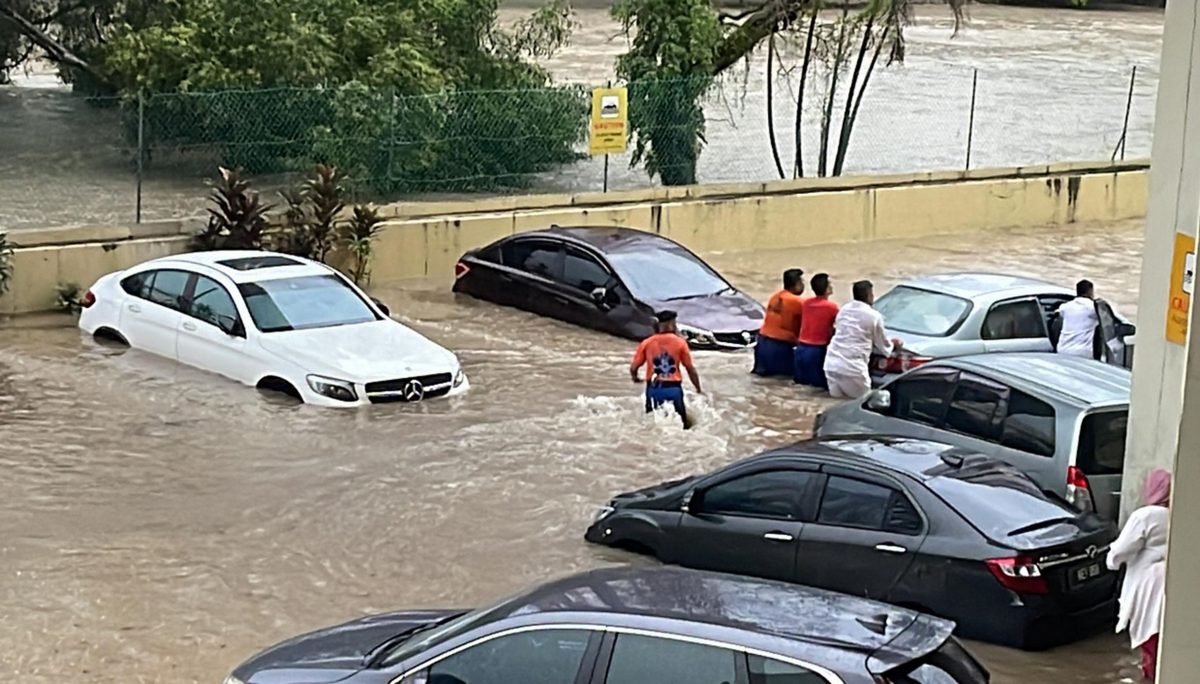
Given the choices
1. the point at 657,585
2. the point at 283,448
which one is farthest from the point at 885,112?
the point at 657,585

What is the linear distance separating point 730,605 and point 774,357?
10.9 metres

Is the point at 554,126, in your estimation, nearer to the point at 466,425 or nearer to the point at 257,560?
the point at 466,425

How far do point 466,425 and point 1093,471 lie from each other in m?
6.05

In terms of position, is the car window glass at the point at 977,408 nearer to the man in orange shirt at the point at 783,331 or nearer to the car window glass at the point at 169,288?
the man in orange shirt at the point at 783,331

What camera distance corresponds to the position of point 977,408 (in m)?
12.8

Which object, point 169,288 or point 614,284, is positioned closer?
point 169,288

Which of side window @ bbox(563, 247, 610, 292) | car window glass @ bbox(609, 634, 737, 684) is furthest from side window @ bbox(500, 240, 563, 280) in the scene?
car window glass @ bbox(609, 634, 737, 684)

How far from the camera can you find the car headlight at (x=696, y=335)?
19.0 m

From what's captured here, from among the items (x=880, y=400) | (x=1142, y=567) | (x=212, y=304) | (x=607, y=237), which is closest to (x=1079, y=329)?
(x=880, y=400)

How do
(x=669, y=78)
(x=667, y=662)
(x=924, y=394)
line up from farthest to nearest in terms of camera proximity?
(x=669, y=78), (x=924, y=394), (x=667, y=662)

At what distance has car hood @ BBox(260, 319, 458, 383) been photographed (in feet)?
53.2

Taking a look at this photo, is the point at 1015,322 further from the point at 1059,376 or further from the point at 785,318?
the point at 1059,376

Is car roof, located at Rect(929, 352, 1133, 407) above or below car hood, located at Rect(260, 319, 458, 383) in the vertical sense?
above

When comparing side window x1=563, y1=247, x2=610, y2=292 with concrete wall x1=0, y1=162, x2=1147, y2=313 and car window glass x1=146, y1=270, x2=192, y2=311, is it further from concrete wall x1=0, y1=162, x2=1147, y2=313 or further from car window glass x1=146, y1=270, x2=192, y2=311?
car window glass x1=146, y1=270, x2=192, y2=311
